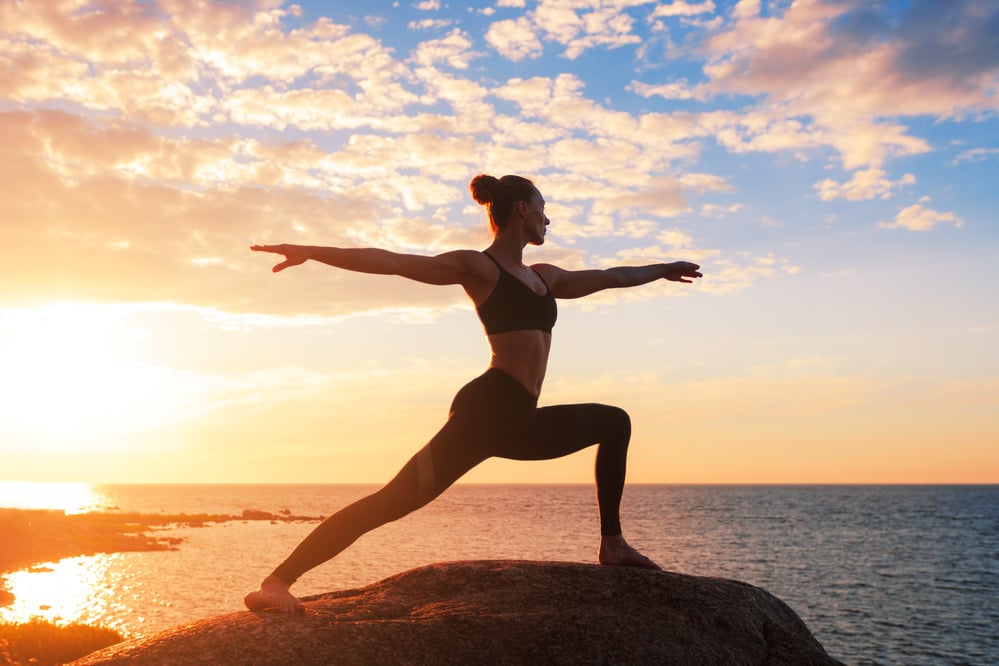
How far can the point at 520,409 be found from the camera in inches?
240

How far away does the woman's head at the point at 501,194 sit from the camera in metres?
6.45

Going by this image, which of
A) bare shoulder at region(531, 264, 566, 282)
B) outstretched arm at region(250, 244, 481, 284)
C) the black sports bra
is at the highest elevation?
bare shoulder at region(531, 264, 566, 282)

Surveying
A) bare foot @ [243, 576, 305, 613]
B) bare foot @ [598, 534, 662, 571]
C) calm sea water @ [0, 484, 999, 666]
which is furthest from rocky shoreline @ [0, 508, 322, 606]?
bare foot @ [598, 534, 662, 571]

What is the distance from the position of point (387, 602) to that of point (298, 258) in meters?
2.98

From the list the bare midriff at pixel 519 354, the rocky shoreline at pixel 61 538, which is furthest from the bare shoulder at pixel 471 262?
the rocky shoreline at pixel 61 538

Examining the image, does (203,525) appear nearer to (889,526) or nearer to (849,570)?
(849,570)

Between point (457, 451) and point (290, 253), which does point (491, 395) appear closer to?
point (457, 451)

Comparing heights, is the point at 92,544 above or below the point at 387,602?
below

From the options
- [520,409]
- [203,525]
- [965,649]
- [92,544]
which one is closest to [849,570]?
[965,649]

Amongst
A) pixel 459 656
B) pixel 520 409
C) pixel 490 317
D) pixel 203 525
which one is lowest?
pixel 203 525

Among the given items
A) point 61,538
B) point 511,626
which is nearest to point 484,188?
point 511,626

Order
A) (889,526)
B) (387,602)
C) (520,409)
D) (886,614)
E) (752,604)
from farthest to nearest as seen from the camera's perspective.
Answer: (889,526) < (886,614) < (752,604) < (387,602) < (520,409)

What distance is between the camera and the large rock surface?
18.2 feet

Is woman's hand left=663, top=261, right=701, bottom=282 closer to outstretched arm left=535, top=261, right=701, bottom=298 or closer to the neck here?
outstretched arm left=535, top=261, right=701, bottom=298
